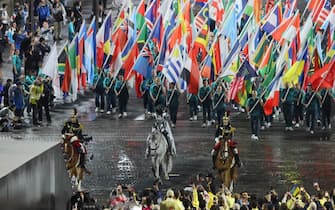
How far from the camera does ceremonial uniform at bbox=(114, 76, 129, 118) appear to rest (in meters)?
40.3

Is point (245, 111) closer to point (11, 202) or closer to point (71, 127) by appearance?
point (71, 127)

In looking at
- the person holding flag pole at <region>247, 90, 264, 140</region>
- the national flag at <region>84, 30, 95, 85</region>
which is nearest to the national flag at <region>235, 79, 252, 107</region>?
the person holding flag pole at <region>247, 90, 264, 140</region>

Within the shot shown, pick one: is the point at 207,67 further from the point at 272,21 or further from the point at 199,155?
the point at 199,155

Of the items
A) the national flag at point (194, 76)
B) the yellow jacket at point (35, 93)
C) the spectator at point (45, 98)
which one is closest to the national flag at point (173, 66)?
the national flag at point (194, 76)

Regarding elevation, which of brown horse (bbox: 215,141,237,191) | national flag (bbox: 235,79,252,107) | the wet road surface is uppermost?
national flag (bbox: 235,79,252,107)

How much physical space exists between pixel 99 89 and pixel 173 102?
317 cm

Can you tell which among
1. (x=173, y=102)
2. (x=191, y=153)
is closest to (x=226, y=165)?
(x=191, y=153)

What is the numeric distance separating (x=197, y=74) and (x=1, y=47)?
1239 cm

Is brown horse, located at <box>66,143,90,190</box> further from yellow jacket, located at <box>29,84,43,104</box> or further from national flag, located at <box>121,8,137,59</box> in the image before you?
national flag, located at <box>121,8,137,59</box>

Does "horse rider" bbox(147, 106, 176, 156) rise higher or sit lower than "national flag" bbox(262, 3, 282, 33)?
lower

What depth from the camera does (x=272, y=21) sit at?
39812 millimetres

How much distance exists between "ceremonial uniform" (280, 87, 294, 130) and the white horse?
30.5 feet

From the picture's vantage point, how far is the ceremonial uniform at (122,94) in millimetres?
40344

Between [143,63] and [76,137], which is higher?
[143,63]
